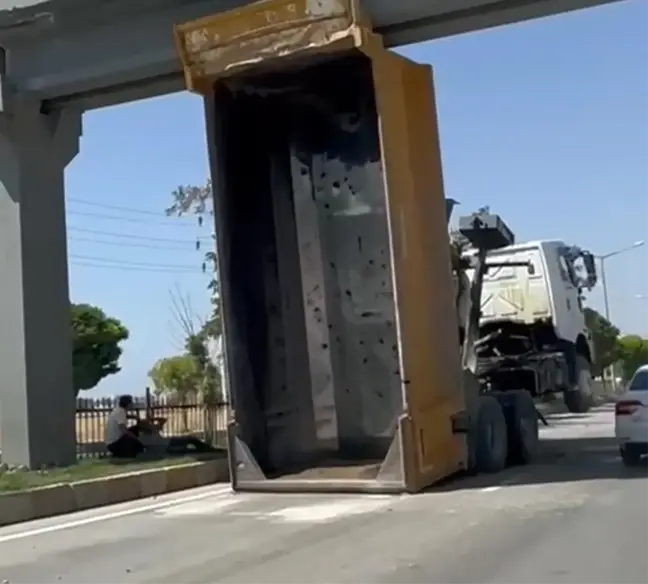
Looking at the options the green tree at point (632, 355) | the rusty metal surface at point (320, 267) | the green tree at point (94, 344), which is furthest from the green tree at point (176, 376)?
the green tree at point (632, 355)

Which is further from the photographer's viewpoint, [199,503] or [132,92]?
[132,92]

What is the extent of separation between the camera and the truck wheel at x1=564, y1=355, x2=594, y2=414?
24359mm

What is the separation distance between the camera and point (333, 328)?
14.5m

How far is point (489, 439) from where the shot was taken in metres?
14.7

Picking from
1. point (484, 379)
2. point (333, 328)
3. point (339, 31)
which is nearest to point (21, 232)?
point (333, 328)

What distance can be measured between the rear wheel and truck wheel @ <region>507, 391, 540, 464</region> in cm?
140

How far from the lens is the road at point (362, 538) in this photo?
786cm

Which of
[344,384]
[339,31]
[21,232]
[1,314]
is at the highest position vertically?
[339,31]

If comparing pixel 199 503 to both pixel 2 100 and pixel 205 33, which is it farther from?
pixel 2 100

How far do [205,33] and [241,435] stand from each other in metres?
4.83

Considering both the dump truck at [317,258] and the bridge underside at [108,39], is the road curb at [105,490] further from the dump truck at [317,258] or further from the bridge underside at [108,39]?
the bridge underside at [108,39]

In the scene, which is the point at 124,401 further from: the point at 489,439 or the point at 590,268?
the point at 590,268

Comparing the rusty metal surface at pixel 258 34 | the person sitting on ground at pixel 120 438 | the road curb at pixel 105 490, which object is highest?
the rusty metal surface at pixel 258 34

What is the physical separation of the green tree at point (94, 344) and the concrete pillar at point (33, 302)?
2558 cm
